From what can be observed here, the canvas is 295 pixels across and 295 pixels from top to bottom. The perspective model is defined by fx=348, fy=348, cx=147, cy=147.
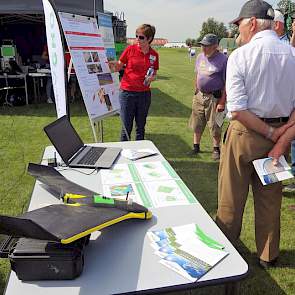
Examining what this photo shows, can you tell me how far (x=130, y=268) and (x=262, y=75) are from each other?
46.1 inches

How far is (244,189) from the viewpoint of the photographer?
203 centimetres

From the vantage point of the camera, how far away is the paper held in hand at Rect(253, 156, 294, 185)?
1.77 meters

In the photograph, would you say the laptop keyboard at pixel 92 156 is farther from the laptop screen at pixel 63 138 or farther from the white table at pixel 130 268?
the white table at pixel 130 268

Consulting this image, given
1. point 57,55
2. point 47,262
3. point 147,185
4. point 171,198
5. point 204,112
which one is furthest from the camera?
point 204,112

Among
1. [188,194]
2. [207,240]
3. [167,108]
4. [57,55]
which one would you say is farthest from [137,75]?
[167,108]

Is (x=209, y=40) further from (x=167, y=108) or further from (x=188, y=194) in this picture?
(x=167, y=108)

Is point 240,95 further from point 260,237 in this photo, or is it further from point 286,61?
point 260,237

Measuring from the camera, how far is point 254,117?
182 centimetres

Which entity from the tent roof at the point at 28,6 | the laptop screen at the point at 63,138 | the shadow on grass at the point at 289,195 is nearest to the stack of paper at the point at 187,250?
the laptop screen at the point at 63,138

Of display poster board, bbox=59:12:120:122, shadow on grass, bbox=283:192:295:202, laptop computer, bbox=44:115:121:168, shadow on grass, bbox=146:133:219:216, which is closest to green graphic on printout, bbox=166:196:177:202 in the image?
laptop computer, bbox=44:115:121:168

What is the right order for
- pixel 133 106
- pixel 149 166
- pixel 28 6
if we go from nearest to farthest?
pixel 149 166 < pixel 133 106 < pixel 28 6

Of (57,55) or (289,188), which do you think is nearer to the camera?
(57,55)

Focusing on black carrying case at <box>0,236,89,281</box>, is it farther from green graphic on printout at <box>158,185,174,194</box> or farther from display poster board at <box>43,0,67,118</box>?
display poster board at <box>43,0,67,118</box>

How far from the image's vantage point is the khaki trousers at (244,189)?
6.25 ft
